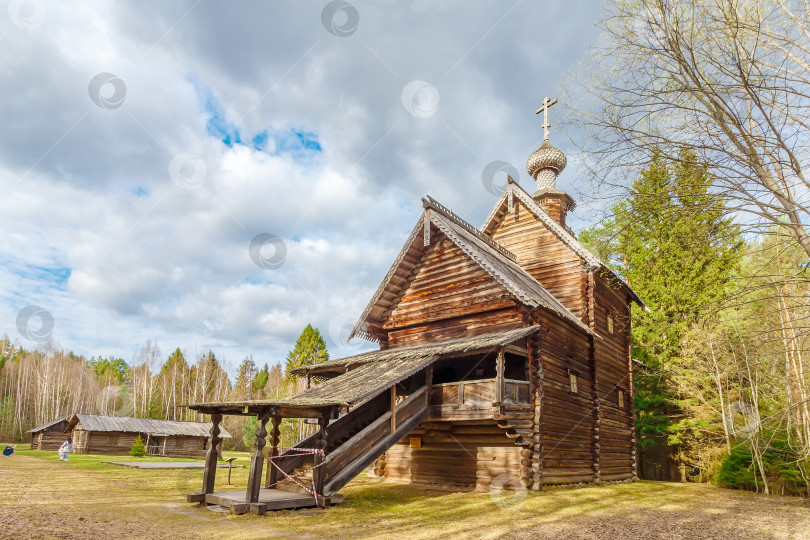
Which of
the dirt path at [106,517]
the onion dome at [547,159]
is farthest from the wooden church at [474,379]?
the onion dome at [547,159]

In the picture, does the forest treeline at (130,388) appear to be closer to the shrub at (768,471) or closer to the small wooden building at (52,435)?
the small wooden building at (52,435)

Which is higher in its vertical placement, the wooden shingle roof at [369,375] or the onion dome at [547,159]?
the onion dome at [547,159]

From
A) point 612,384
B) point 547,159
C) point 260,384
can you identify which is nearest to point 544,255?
point 612,384

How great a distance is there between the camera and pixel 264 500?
11836 mm

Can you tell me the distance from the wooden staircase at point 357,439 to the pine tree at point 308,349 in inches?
1800

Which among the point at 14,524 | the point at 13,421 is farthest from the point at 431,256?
the point at 13,421

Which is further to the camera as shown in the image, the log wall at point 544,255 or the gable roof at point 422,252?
the log wall at point 544,255

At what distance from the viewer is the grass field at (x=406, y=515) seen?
10016 mm

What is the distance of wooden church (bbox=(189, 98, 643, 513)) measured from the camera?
44.4 feet

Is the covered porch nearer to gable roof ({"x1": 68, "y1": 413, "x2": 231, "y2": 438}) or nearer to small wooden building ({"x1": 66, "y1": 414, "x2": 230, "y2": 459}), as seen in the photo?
gable roof ({"x1": 68, "y1": 413, "x2": 231, "y2": 438})

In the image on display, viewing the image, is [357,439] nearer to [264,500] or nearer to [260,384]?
[264,500]

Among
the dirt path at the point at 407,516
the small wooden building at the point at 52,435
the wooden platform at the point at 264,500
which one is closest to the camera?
the dirt path at the point at 407,516

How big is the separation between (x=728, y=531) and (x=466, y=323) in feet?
33.4

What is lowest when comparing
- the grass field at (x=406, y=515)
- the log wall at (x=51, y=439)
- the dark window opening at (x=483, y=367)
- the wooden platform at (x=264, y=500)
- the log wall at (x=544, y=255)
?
the log wall at (x=51, y=439)
